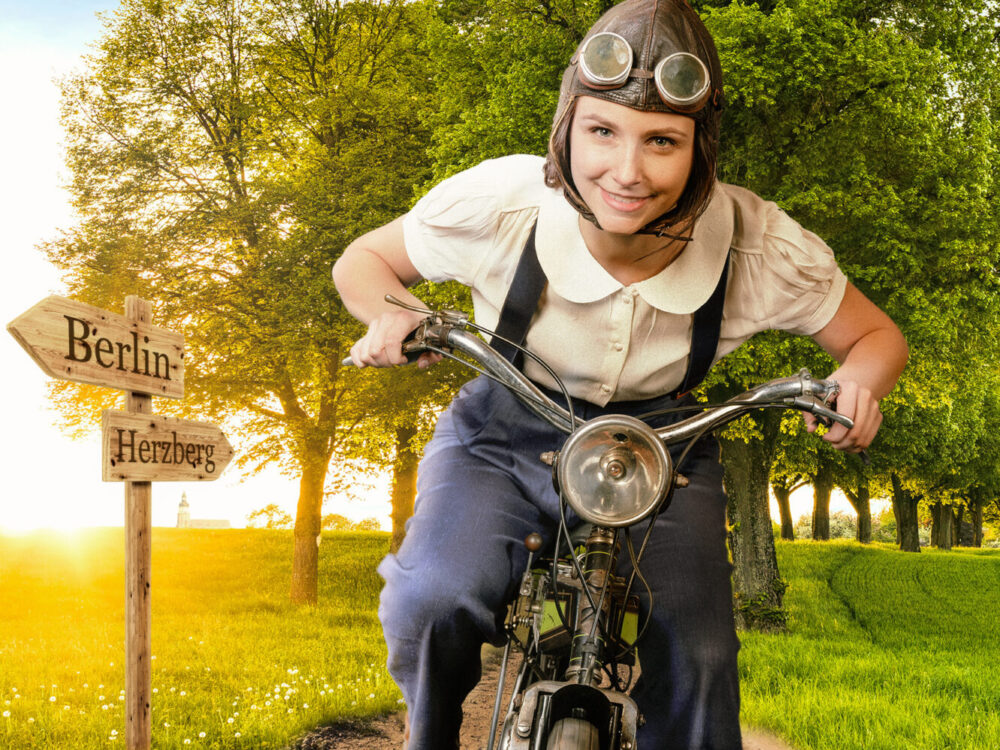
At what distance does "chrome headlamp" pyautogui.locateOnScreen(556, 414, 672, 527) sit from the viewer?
1841mm

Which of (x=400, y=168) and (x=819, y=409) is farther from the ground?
(x=400, y=168)

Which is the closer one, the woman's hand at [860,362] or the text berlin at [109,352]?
the woman's hand at [860,362]

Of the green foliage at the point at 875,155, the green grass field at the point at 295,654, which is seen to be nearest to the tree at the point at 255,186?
the green grass field at the point at 295,654

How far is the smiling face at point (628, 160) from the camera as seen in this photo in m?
2.25

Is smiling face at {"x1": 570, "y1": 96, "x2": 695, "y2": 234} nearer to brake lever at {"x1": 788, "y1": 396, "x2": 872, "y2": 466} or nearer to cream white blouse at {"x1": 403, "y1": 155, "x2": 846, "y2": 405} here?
cream white blouse at {"x1": 403, "y1": 155, "x2": 846, "y2": 405}

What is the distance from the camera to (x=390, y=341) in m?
2.29

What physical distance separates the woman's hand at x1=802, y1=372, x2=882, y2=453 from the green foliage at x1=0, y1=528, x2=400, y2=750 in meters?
5.05

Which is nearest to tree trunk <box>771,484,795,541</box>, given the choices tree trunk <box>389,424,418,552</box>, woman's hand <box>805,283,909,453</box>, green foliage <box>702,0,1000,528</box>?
tree trunk <box>389,424,418,552</box>

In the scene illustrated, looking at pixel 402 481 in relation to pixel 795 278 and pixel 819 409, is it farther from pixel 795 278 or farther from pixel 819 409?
pixel 819 409

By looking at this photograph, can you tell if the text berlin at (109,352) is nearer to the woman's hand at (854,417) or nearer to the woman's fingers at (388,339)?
the woman's fingers at (388,339)

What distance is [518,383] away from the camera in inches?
83.9

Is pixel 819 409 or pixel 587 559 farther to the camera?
pixel 819 409

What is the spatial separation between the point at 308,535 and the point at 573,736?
14.2m

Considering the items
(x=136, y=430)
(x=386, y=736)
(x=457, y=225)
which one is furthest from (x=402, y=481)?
(x=457, y=225)
